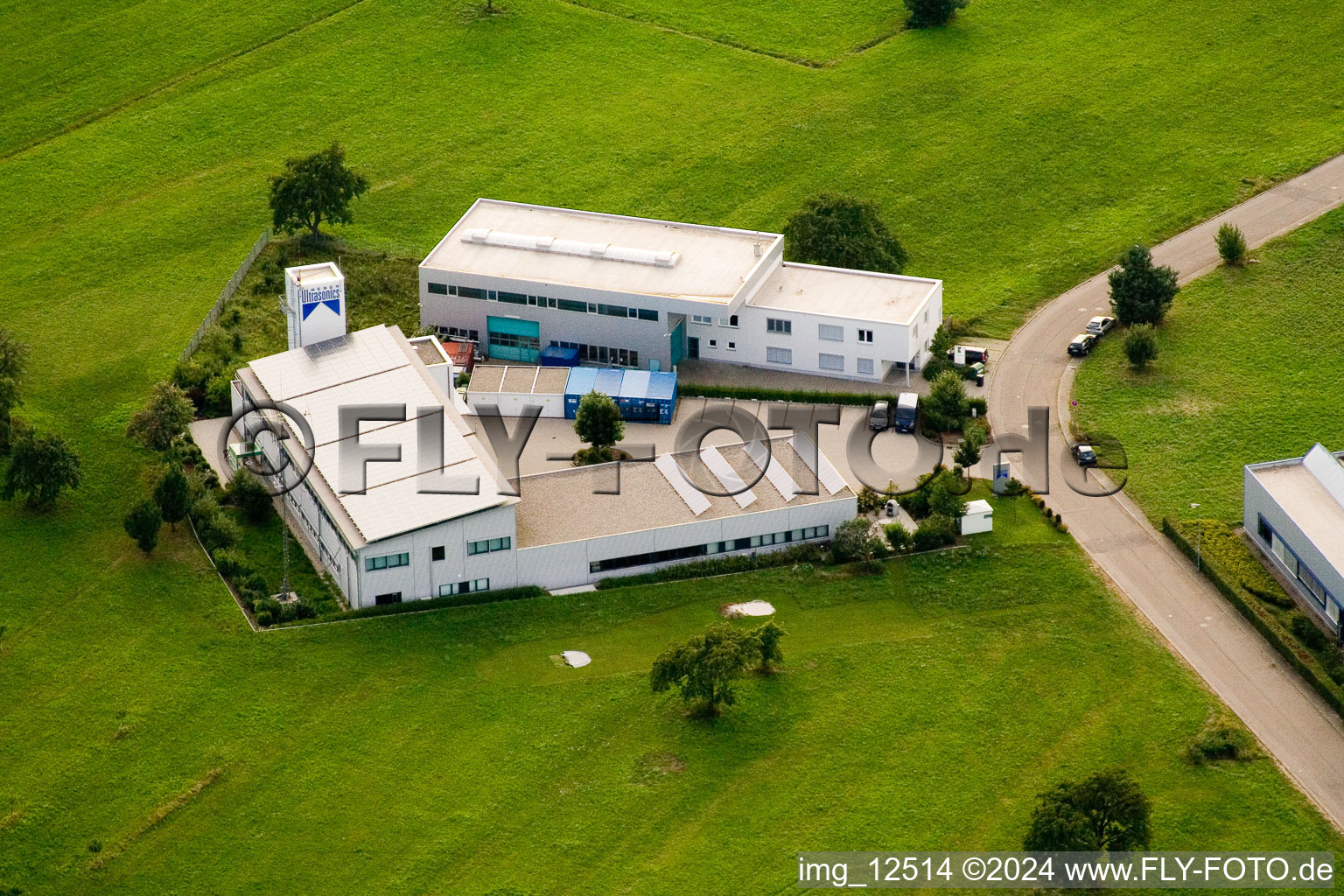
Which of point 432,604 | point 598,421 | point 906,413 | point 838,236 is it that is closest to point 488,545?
point 432,604

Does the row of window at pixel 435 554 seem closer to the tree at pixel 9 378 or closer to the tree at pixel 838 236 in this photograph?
the tree at pixel 9 378

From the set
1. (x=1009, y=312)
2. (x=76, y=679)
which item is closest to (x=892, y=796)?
(x=76, y=679)

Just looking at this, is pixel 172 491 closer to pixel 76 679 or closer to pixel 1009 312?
pixel 76 679

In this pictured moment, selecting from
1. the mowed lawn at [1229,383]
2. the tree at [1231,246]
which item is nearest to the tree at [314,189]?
the mowed lawn at [1229,383]

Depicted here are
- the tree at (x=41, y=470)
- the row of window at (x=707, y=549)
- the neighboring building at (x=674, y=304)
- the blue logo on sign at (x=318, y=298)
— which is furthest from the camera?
the neighboring building at (x=674, y=304)

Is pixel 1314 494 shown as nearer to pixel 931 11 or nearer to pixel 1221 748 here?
pixel 1221 748
